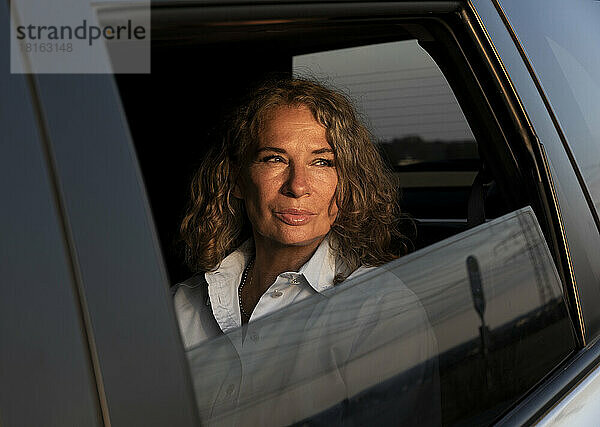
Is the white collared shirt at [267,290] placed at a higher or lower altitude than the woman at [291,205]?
lower

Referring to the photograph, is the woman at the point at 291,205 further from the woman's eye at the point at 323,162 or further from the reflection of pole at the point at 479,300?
the reflection of pole at the point at 479,300

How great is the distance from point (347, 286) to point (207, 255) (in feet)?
2.86

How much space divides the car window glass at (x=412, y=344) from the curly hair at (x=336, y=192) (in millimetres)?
334

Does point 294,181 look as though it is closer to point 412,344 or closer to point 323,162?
point 323,162

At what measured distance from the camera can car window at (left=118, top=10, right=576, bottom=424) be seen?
1.00 meters

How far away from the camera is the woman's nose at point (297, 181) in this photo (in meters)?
1.75

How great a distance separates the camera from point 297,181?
1747mm

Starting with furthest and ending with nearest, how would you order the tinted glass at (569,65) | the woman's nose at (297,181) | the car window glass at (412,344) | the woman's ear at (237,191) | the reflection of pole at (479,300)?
the woman's ear at (237,191)
the woman's nose at (297,181)
the tinted glass at (569,65)
the reflection of pole at (479,300)
the car window glass at (412,344)

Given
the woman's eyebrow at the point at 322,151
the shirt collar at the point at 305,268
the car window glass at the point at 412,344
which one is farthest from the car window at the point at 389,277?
the woman's eyebrow at the point at 322,151

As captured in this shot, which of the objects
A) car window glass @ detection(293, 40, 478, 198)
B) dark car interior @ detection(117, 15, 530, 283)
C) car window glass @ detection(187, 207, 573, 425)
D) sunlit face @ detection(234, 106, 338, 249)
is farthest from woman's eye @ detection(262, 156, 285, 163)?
car window glass @ detection(187, 207, 573, 425)

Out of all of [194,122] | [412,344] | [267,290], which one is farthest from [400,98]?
[412,344]

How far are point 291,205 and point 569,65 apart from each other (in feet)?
2.02

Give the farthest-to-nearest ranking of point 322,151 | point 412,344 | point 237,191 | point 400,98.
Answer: point 400,98, point 237,191, point 322,151, point 412,344

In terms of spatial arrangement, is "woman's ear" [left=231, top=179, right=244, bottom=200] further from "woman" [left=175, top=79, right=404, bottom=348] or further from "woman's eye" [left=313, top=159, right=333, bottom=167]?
"woman's eye" [left=313, top=159, right=333, bottom=167]
